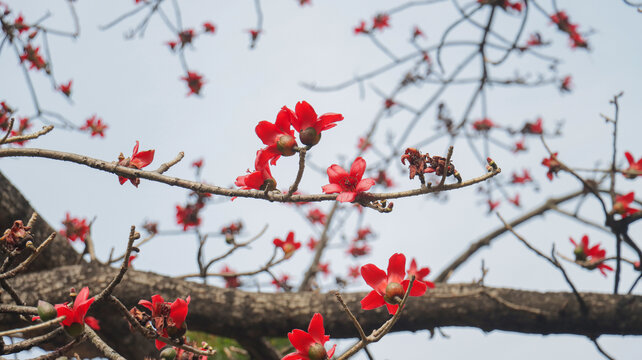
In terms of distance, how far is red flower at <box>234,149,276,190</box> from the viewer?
3.24 feet

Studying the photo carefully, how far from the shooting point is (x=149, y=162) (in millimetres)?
1084

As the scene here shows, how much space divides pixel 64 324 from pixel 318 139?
58 centimetres

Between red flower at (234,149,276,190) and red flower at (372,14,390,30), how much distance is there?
13.7ft

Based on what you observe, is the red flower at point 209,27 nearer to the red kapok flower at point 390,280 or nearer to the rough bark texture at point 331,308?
the rough bark texture at point 331,308

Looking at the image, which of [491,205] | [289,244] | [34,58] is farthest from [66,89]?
[491,205]

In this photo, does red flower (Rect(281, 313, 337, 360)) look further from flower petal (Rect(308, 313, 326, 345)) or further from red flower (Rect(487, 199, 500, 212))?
red flower (Rect(487, 199, 500, 212))

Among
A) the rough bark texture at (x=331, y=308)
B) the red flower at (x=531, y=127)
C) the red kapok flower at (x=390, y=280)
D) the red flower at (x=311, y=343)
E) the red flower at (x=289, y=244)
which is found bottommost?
the red flower at (x=311, y=343)

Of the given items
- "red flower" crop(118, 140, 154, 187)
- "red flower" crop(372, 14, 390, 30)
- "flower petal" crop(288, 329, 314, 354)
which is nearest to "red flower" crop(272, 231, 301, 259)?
"red flower" crop(118, 140, 154, 187)

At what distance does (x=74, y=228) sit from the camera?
124 inches

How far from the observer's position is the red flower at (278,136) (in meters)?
0.98

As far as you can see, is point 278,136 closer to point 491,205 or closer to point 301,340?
point 301,340

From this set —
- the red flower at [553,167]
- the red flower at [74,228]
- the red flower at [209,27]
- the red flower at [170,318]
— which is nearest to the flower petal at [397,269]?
the red flower at [170,318]

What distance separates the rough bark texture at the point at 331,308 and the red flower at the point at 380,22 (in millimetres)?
3489

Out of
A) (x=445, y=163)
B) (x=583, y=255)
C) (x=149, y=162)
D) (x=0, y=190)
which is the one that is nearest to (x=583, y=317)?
(x=583, y=255)
